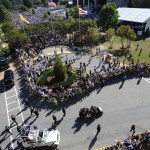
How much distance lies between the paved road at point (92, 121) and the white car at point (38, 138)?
3.09ft

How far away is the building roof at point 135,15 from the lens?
5319 centimetres

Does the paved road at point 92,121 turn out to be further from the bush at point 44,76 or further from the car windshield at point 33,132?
the bush at point 44,76

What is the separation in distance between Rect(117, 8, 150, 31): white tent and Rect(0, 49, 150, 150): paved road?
23835 millimetres

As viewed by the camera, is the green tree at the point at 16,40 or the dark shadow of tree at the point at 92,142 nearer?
the dark shadow of tree at the point at 92,142

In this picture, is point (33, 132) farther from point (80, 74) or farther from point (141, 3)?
point (141, 3)

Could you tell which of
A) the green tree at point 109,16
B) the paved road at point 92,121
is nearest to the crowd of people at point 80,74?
the paved road at point 92,121

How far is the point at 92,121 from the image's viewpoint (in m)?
25.2

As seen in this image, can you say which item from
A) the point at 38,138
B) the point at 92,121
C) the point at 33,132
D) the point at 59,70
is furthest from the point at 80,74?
the point at 38,138

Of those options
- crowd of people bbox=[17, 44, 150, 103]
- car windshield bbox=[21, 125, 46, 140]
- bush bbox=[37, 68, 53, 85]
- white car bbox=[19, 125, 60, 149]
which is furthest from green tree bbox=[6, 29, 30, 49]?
white car bbox=[19, 125, 60, 149]

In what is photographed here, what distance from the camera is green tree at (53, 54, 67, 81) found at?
31.8m

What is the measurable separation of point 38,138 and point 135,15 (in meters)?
42.9

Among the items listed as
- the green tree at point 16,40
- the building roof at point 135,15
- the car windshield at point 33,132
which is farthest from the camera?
the building roof at point 135,15

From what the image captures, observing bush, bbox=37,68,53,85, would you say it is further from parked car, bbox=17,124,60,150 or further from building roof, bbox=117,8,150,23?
building roof, bbox=117,8,150,23

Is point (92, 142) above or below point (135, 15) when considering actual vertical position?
below
